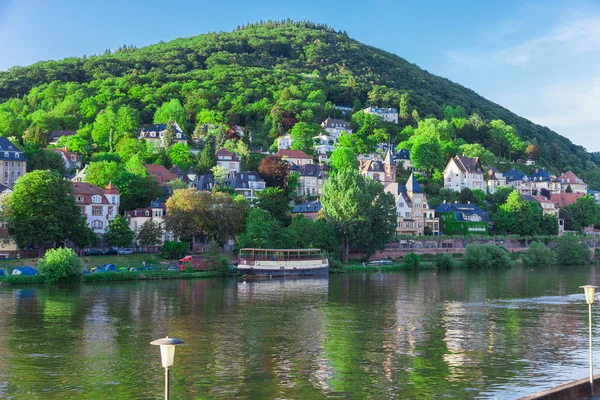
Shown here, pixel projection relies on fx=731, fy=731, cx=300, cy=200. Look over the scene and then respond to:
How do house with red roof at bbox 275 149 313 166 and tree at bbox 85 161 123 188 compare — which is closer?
tree at bbox 85 161 123 188

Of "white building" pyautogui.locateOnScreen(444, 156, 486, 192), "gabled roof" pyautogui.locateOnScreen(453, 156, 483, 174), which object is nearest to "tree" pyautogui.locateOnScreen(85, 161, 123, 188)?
"white building" pyautogui.locateOnScreen(444, 156, 486, 192)

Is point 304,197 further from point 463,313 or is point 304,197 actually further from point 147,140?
point 463,313

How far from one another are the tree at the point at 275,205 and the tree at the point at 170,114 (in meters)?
67.7

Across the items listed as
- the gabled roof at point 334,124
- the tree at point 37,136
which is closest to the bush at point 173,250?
the tree at point 37,136

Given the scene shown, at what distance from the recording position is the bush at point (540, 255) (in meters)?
102

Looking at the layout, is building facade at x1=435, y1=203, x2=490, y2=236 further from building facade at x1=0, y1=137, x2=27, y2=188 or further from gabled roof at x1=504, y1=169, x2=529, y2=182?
building facade at x1=0, y1=137, x2=27, y2=188

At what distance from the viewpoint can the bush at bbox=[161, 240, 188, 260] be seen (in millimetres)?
85938

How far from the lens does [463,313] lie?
46188 mm

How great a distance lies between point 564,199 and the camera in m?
145

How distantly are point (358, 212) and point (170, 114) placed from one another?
94.2m

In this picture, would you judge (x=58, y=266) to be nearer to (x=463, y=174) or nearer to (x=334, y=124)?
(x=463, y=174)

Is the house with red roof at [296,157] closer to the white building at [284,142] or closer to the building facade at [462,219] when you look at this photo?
the white building at [284,142]

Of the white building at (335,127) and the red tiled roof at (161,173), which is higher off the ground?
the white building at (335,127)

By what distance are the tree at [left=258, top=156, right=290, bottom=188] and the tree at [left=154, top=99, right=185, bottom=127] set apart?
5052cm
